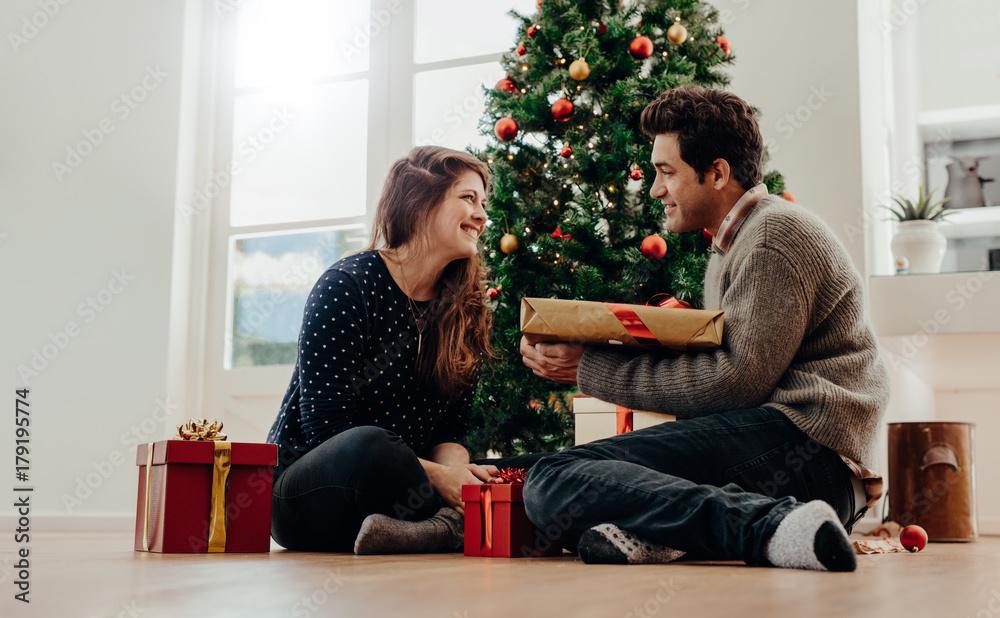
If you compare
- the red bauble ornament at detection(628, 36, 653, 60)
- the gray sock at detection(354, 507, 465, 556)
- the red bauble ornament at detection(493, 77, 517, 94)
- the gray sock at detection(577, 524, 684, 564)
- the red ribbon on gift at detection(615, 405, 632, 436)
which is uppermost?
the red bauble ornament at detection(628, 36, 653, 60)

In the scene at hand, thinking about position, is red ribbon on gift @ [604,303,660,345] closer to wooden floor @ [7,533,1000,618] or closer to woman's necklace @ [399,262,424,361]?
wooden floor @ [7,533,1000,618]

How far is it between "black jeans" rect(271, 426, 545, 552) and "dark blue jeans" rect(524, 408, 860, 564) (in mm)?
Result: 236

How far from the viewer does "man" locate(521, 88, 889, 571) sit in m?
1.15

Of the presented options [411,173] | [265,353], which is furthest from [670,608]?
[265,353]

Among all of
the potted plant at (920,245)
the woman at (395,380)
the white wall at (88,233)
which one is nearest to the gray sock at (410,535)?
the woman at (395,380)

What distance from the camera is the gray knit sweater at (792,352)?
3.96 ft

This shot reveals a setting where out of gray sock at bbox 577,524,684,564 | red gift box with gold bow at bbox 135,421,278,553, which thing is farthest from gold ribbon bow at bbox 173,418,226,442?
gray sock at bbox 577,524,684,564

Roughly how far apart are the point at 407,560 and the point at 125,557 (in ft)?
1.52

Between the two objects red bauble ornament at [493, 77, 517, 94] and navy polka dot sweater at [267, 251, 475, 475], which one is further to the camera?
red bauble ornament at [493, 77, 517, 94]

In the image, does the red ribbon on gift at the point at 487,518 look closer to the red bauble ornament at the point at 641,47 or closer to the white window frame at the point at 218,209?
the red bauble ornament at the point at 641,47

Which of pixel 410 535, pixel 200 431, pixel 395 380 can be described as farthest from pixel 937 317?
pixel 200 431

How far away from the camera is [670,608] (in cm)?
72

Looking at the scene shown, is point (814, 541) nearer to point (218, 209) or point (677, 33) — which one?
point (677, 33)

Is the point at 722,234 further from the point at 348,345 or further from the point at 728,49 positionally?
the point at 728,49
